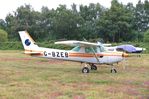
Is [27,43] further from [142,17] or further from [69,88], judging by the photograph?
[142,17]

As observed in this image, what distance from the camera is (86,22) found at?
3049 inches

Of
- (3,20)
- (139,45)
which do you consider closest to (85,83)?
(139,45)

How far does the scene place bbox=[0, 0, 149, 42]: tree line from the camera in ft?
238

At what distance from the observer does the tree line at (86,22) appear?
72500 mm

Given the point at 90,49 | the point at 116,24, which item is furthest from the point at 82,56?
the point at 116,24

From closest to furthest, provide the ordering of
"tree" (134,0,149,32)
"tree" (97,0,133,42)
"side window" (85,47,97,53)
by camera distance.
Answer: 1. "side window" (85,47,97,53)
2. "tree" (97,0,133,42)
3. "tree" (134,0,149,32)

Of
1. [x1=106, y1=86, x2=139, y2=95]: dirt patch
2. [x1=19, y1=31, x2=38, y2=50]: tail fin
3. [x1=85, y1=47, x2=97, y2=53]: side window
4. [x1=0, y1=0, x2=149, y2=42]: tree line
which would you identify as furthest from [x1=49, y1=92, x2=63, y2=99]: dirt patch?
[x1=0, y1=0, x2=149, y2=42]: tree line

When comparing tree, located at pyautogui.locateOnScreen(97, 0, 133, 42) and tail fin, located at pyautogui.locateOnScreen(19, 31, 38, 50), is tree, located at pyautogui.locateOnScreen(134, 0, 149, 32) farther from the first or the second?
tail fin, located at pyautogui.locateOnScreen(19, 31, 38, 50)

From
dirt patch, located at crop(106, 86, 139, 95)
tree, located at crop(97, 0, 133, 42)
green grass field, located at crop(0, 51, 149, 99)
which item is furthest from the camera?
tree, located at crop(97, 0, 133, 42)

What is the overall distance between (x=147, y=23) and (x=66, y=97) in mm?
67677

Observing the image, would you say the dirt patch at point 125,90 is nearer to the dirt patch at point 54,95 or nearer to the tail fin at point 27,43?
the dirt patch at point 54,95

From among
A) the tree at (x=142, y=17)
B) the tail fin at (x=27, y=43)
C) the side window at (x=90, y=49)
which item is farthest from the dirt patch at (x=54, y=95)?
the tree at (x=142, y=17)

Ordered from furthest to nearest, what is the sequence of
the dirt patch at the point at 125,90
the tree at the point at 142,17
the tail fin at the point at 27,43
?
the tree at the point at 142,17 < the tail fin at the point at 27,43 < the dirt patch at the point at 125,90

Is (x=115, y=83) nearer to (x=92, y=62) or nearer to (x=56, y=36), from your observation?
(x=92, y=62)
